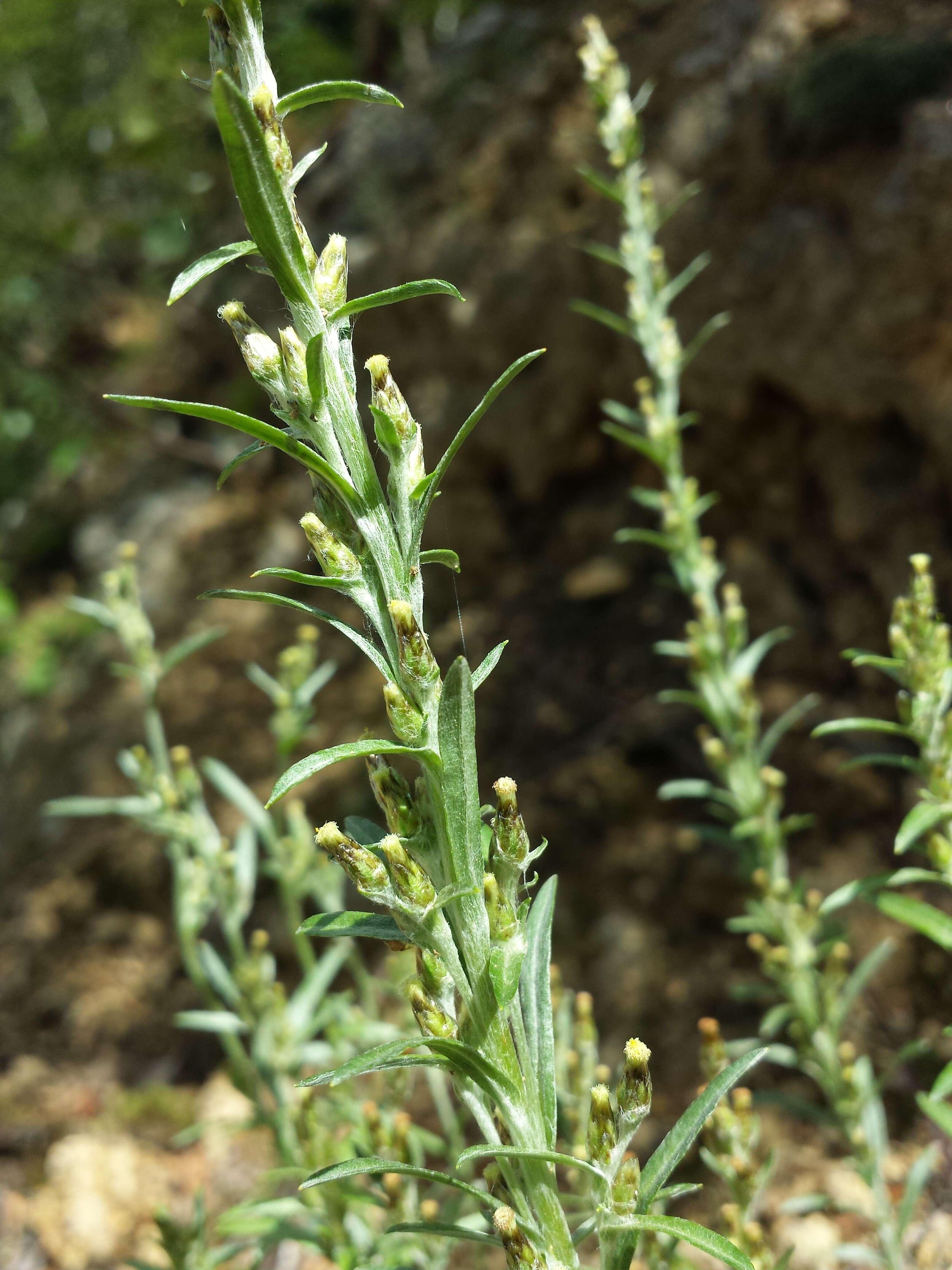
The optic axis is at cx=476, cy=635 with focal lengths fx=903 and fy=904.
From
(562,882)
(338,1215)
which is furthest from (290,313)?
(562,882)

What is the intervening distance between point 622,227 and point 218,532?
346 centimetres

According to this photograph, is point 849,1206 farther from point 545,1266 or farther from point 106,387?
point 106,387

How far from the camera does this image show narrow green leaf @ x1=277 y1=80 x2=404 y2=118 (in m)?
0.93

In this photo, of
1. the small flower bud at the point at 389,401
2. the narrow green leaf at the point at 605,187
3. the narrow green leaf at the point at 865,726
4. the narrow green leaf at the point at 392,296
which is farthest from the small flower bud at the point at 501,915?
the narrow green leaf at the point at 605,187

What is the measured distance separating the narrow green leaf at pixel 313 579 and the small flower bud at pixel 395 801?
19 centimetres

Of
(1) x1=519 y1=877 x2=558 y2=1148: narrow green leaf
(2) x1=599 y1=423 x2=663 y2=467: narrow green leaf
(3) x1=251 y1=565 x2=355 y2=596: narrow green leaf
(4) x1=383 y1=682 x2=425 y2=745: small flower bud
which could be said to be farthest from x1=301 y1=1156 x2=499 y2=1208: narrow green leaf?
(2) x1=599 y1=423 x2=663 y2=467: narrow green leaf

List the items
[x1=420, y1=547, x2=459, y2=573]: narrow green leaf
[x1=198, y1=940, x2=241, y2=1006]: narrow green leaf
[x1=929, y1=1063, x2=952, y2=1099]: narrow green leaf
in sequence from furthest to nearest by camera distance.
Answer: [x1=198, y1=940, x2=241, y2=1006]: narrow green leaf < [x1=929, y1=1063, x2=952, y2=1099]: narrow green leaf < [x1=420, y1=547, x2=459, y2=573]: narrow green leaf

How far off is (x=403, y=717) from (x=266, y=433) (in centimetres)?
32

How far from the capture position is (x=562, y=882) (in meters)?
3.88

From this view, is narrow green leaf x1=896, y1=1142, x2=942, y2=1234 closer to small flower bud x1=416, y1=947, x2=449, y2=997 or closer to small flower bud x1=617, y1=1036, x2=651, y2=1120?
small flower bud x1=617, y1=1036, x2=651, y2=1120

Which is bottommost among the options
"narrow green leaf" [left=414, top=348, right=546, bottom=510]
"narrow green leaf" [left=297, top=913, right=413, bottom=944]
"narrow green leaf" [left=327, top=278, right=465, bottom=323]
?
"narrow green leaf" [left=297, top=913, right=413, bottom=944]

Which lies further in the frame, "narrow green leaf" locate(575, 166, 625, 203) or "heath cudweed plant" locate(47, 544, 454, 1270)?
"narrow green leaf" locate(575, 166, 625, 203)

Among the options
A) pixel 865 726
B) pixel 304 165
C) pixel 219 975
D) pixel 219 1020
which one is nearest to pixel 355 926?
pixel 304 165

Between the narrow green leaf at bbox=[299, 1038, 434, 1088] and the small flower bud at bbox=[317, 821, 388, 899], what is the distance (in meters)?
0.15
